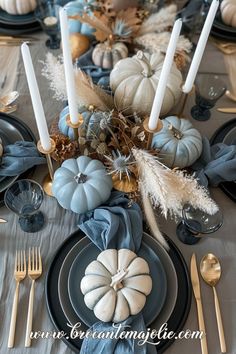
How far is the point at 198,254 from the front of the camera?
0.85 m

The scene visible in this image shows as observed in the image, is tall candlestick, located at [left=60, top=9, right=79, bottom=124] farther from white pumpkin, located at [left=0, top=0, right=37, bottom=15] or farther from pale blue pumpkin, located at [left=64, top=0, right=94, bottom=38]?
white pumpkin, located at [left=0, top=0, right=37, bottom=15]

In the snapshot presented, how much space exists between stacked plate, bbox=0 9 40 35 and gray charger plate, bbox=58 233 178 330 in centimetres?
88

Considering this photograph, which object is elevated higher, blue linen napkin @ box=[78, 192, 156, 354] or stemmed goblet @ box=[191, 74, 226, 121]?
stemmed goblet @ box=[191, 74, 226, 121]

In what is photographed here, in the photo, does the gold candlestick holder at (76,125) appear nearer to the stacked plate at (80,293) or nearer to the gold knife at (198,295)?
the stacked plate at (80,293)

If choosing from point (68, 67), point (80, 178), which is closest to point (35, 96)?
point (68, 67)

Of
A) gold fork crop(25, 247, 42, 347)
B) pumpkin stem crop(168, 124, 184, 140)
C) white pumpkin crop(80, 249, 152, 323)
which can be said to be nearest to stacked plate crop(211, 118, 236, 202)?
pumpkin stem crop(168, 124, 184, 140)

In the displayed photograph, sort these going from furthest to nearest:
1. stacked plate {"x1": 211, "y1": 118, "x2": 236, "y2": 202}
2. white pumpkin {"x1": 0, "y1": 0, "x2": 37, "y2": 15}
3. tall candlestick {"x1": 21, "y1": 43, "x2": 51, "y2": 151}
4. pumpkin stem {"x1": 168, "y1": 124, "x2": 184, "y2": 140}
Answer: white pumpkin {"x1": 0, "y1": 0, "x2": 37, "y2": 15} < stacked plate {"x1": 211, "y1": 118, "x2": 236, "y2": 202} < pumpkin stem {"x1": 168, "y1": 124, "x2": 184, "y2": 140} < tall candlestick {"x1": 21, "y1": 43, "x2": 51, "y2": 151}

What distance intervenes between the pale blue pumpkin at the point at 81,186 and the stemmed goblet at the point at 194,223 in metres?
0.19

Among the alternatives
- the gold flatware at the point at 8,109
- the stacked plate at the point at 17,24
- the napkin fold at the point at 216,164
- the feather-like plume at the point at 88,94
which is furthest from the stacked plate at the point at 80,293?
the stacked plate at the point at 17,24

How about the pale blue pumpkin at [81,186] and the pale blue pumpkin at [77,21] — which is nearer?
the pale blue pumpkin at [81,186]

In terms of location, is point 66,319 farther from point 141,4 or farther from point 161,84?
point 141,4

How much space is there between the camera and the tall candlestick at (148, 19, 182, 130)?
0.65 metres

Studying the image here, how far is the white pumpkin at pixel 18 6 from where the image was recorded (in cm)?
129

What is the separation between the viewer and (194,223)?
844mm
